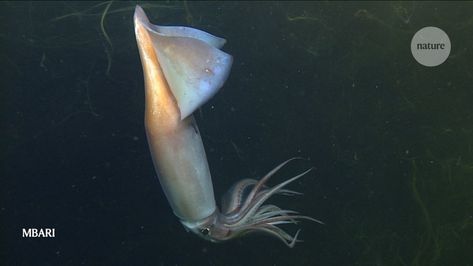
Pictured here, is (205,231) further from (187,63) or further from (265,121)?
(187,63)

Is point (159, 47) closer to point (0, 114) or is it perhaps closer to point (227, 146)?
point (227, 146)

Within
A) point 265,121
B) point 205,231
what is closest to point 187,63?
point 265,121

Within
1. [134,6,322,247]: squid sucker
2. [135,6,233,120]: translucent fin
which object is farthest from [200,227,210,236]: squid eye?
[135,6,233,120]: translucent fin

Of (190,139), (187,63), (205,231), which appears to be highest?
(187,63)

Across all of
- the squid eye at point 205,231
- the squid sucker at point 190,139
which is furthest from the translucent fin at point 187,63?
the squid eye at point 205,231

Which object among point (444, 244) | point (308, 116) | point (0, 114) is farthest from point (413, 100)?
point (0, 114)
